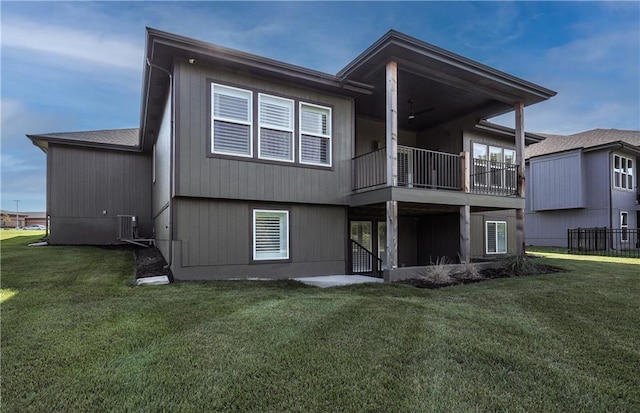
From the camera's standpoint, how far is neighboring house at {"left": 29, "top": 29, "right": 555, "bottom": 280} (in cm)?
728

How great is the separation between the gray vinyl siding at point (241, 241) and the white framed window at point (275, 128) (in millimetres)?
1187

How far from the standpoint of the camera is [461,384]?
9.12 feet

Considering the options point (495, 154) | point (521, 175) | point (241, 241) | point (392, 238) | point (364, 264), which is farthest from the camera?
point (495, 154)

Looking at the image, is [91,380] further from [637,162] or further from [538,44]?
[637,162]

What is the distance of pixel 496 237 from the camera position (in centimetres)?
1355

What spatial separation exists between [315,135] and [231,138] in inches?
82.1

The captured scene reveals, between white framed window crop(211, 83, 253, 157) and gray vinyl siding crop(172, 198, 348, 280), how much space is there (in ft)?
3.87

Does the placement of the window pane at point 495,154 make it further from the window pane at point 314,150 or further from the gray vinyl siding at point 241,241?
the window pane at point 314,150

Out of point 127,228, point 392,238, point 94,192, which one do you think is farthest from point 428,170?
point 94,192

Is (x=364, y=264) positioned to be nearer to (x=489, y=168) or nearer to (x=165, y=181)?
(x=489, y=168)

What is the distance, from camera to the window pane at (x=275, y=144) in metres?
8.04

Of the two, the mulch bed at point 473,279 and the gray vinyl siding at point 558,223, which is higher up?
the gray vinyl siding at point 558,223

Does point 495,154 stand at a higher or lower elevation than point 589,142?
lower

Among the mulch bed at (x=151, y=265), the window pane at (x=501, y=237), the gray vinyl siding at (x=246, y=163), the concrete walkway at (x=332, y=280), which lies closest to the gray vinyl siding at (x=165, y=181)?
the mulch bed at (x=151, y=265)
